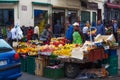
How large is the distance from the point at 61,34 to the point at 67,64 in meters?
18.0

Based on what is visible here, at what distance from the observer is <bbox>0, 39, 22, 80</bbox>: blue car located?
1047 centimetres

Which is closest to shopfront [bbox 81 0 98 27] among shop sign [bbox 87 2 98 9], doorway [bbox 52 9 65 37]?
shop sign [bbox 87 2 98 9]

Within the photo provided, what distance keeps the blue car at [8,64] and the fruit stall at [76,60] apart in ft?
9.39

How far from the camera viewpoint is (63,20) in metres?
33.2

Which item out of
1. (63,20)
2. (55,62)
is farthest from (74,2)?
(55,62)

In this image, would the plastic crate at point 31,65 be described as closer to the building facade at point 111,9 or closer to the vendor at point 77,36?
the vendor at point 77,36

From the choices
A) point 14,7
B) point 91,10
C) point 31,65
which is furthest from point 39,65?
point 91,10

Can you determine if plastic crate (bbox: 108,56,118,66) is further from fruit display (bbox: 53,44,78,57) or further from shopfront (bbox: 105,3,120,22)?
shopfront (bbox: 105,3,120,22)

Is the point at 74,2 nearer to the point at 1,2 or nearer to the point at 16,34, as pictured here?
the point at 1,2

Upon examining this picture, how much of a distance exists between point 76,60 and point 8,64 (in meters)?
3.26

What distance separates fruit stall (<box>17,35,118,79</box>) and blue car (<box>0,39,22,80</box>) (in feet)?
9.39

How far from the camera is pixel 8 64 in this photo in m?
10.6

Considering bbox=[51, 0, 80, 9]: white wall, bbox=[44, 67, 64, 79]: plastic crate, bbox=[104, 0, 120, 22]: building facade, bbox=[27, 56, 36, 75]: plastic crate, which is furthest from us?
bbox=[104, 0, 120, 22]: building facade

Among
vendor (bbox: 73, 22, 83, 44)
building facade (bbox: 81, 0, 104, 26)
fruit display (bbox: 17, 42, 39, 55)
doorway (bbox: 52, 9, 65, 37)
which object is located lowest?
fruit display (bbox: 17, 42, 39, 55)
